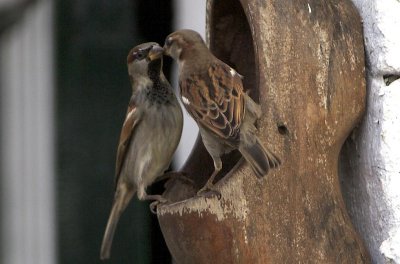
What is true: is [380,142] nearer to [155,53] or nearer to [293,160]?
[293,160]

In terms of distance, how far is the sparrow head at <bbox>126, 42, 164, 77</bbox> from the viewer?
3.28 meters

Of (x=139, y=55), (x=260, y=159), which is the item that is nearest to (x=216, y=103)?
(x=260, y=159)

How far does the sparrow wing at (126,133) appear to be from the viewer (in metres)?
3.54

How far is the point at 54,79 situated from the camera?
166 inches

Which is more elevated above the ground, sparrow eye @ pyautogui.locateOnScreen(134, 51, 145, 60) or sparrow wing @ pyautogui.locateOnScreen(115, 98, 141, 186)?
sparrow eye @ pyautogui.locateOnScreen(134, 51, 145, 60)

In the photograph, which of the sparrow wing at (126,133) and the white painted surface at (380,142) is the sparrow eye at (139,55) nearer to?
the sparrow wing at (126,133)

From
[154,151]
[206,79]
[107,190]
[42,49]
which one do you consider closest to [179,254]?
[206,79]

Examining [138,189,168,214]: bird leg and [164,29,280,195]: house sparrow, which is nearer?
[164,29,280,195]: house sparrow

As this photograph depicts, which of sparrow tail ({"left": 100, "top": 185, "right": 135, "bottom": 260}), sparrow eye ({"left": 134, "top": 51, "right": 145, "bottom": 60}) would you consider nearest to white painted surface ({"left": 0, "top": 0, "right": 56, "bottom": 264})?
sparrow tail ({"left": 100, "top": 185, "right": 135, "bottom": 260})

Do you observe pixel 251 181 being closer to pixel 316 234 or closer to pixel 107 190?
pixel 316 234

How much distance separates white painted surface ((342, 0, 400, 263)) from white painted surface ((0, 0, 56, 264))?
1.76 metres

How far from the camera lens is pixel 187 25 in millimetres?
4117

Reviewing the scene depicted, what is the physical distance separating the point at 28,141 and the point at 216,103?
2.03 m

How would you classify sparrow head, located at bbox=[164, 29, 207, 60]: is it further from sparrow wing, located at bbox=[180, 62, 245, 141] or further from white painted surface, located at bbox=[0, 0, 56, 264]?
white painted surface, located at bbox=[0, 0, 56, 264]
